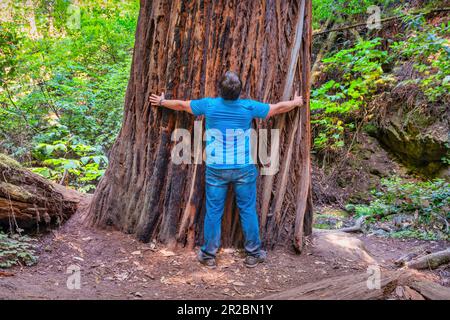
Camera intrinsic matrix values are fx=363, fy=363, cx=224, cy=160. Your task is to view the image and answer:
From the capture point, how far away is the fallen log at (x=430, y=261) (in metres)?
4.67

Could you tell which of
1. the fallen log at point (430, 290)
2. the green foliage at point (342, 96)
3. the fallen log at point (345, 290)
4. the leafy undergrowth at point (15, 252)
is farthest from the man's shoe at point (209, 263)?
the green foliage at point (342, 96)

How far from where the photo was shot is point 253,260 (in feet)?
13.3

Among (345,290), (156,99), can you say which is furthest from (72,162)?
(345,290)

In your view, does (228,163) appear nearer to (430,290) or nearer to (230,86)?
(230,86)

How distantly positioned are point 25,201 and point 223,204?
231 centimetres

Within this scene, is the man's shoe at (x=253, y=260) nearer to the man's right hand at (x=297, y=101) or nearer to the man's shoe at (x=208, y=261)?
the man's shoe at (x=208, y=261)

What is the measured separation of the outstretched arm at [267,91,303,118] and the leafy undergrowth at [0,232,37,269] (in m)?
2.99

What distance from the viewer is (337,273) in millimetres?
4066

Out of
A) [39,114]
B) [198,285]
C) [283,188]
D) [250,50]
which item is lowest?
[198,285]

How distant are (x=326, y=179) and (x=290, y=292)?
8039mm

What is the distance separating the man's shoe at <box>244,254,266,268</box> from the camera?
402 cm

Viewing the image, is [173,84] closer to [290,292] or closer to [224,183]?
[224,183]

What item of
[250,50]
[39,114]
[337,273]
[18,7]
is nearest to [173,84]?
[250,50]

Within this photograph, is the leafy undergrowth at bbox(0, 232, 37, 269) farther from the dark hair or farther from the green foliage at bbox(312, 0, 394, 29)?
the green foliage at bbox(312, 0, 394, 29)
